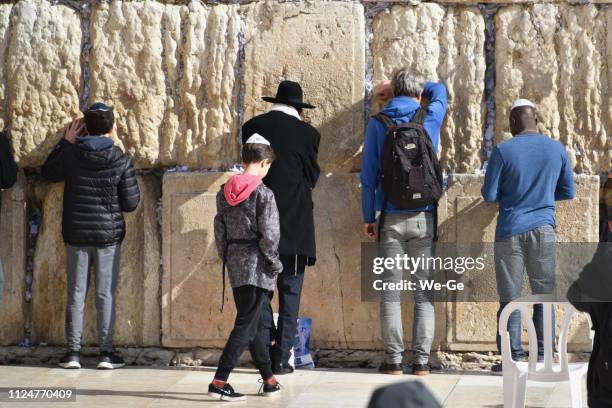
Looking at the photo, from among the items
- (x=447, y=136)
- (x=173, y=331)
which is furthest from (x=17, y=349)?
(x=447, y=136)

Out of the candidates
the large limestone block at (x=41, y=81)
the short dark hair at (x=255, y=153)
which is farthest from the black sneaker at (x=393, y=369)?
the large limestone block at (x=41, y=81)

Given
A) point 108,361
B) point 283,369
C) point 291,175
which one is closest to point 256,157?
point 291,175

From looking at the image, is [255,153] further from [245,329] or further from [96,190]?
[96,190]

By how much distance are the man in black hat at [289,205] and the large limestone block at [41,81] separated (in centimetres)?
133

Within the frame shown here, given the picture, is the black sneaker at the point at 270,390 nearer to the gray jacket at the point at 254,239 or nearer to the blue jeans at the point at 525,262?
the gray jacket at the point at 254,239

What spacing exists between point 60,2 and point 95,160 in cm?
117

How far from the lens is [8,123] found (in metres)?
8.38

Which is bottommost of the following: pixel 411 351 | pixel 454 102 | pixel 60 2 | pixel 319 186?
pixel 411 351

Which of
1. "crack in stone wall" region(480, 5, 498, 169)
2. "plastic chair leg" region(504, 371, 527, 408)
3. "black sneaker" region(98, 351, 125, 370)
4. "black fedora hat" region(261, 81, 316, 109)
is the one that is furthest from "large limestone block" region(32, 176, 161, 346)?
"plastic chair leg" region(504, 371, 527, 408)

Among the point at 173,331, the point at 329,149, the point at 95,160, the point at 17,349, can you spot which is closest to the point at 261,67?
the point at 329,149

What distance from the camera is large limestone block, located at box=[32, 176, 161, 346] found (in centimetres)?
834

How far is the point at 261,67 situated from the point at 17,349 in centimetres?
239

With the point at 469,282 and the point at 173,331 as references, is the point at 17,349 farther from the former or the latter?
the point at 469,282

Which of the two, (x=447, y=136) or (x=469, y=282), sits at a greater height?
(x=447, y=136)
